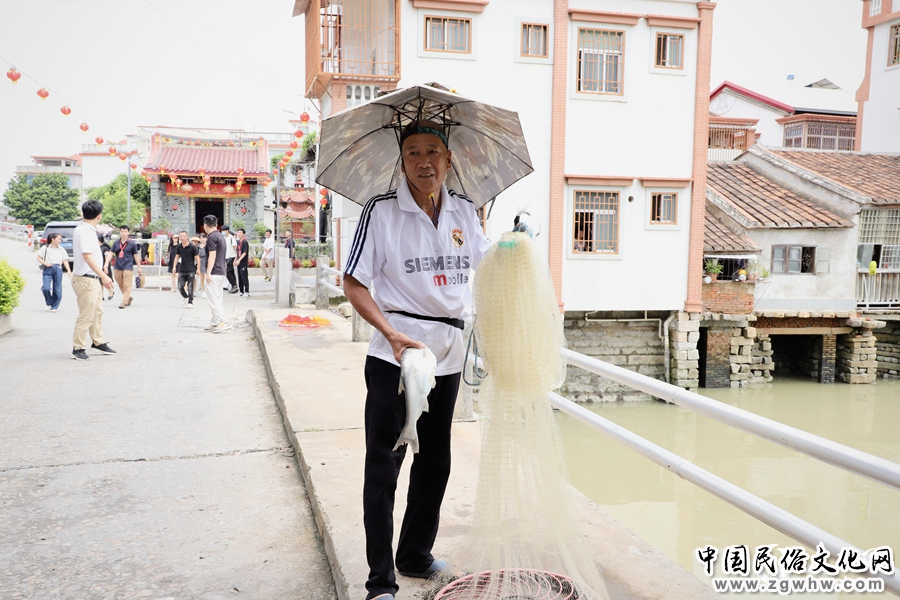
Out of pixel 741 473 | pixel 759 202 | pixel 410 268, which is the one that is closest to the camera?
pixel 410 268

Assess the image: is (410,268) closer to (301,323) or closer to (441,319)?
(441,319)

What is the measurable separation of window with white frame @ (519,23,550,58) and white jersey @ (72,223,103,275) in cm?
1056

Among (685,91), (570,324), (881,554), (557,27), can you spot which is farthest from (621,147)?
(881,554)

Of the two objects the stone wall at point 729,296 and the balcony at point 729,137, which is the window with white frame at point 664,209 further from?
the balcony at point 729,137

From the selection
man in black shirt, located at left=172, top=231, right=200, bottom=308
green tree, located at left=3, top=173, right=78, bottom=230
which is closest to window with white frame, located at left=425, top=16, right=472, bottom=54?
man in black shirt, located at left=172, top=231, right=200, bottom=308

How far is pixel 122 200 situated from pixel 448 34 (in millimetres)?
32945

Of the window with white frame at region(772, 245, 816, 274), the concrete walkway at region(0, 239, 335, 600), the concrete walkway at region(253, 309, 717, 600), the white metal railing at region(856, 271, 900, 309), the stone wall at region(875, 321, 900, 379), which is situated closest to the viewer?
the concrete walkway at region(253, 309, 717, 600)

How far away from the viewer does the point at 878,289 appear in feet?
62.2

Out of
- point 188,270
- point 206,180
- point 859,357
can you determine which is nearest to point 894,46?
point 859,357

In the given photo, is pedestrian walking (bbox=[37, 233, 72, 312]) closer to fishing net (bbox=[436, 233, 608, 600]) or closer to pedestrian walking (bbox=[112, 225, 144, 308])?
pedestrian walking (bbox=[112, 225, 144, 308])

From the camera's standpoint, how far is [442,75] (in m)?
15.0

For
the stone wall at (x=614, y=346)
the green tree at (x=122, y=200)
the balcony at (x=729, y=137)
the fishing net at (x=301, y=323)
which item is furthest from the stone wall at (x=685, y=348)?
the green tree at (x=122, y=200)

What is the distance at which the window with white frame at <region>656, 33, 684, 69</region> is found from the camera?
16.1 m

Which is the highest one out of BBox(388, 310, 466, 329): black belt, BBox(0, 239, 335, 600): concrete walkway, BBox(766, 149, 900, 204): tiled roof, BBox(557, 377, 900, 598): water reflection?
BBox(766, 149, 900, 204): tiled roof
